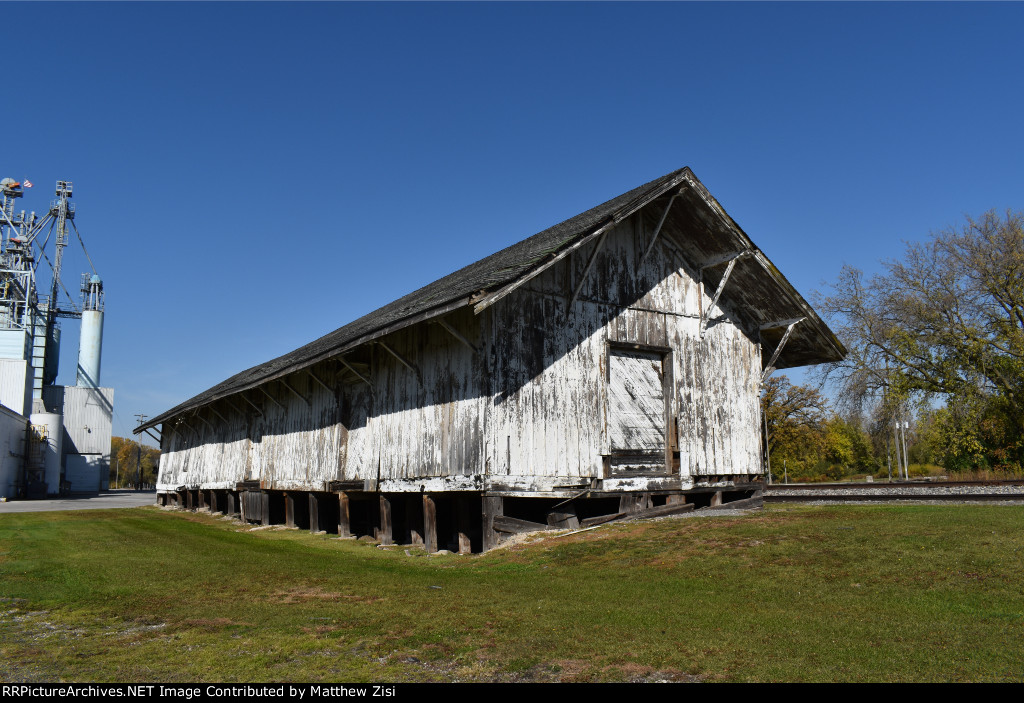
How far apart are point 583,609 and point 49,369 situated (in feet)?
239

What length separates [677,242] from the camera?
17.2 meters

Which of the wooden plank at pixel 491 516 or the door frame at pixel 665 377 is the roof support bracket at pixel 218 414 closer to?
the wooden plank at pixel 491 516

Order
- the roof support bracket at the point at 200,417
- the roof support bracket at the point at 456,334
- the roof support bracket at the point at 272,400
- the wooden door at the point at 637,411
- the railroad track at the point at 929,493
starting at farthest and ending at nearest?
the roof support bracket at the point at 200,417, the roof support bracket at the point at 272,400, the railroad track at the point at 929,493, the wooden door at the point at 637,411, the roof support bracket at the point at 456,334

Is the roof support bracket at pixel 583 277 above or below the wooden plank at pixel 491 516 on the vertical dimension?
above

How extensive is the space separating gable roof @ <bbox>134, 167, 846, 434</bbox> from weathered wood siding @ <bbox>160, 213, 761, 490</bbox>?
2.14ft

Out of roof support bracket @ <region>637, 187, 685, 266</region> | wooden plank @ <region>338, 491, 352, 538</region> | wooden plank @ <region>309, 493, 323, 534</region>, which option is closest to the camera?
roof support bracket @ <region>637, 187, 685, 266</region>

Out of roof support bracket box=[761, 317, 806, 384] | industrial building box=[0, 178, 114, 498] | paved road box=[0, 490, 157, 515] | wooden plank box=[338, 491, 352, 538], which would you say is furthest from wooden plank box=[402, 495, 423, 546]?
industrial building box=[0, 178, 114, 498]


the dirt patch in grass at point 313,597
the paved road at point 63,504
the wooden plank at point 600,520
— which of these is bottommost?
the paved road at point 63,504

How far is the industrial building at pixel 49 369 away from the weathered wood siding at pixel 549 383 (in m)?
47.2

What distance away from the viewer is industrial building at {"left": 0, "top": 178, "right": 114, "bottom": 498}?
57.0 metres

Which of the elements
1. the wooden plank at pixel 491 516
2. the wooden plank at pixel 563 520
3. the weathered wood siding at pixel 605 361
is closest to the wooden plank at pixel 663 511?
the weathered wood siding at pixel 605 361

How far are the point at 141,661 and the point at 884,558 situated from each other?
797 centimetres

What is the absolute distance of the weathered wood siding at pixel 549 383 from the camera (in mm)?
A: 14281

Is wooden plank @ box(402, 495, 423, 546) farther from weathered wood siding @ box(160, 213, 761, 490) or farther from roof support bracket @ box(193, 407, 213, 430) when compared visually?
roof support bracket @ box(193, 407, 213, 430)
